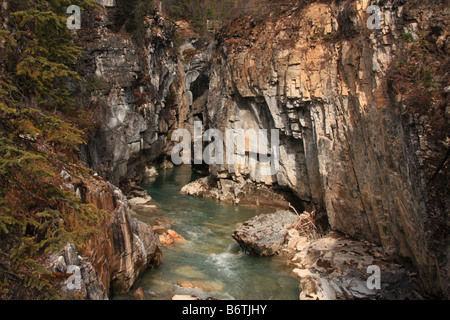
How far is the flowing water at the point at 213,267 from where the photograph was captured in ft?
34.7

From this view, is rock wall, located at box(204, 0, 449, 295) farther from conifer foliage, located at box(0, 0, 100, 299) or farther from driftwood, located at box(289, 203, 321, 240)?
conifer foliage, located at box(0, 0, 100, 299)

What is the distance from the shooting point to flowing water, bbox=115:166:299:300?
10.6m

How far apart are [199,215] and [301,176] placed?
20.1 feet

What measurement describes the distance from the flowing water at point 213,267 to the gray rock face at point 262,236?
1.15ft

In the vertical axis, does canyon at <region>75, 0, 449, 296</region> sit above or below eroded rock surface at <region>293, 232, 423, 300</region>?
above

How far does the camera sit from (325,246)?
13172 mm

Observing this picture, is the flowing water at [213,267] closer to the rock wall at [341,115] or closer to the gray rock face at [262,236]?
the gray rock face at [262,236]

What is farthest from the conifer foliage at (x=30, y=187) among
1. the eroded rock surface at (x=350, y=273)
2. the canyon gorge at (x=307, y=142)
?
the eroded rock surface at (x=350, y=273)

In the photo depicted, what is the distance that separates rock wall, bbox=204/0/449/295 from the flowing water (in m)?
3.77

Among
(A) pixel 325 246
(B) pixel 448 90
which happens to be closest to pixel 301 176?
Result: (A) pixel 325 246

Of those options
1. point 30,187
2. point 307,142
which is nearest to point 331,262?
point 307,142

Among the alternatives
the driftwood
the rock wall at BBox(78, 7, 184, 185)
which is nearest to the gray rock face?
the driftwood

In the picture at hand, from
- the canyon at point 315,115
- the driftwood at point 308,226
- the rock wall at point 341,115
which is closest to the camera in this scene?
the canyon at point 315,115

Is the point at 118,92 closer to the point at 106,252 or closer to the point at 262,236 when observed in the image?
the point at 262,236
